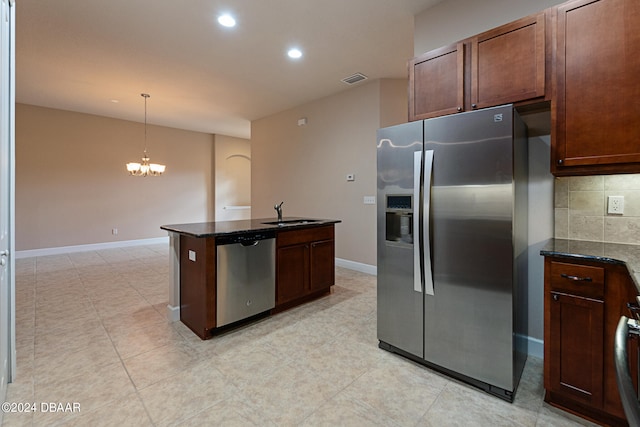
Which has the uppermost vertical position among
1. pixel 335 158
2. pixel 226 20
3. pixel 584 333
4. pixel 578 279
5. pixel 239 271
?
pixel 226 20

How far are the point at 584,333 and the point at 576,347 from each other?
95 mm

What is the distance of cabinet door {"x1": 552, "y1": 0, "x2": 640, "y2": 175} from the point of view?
1589 mm

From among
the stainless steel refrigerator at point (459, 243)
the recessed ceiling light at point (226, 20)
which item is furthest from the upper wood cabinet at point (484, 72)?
the recessed ceiling light at point (226, 20)

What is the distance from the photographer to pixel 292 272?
126 inches

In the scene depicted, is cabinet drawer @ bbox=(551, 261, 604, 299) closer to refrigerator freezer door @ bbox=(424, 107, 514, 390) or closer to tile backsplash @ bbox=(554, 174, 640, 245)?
refrigerator freezer door @ bbox=(424, 107, 514, 390)

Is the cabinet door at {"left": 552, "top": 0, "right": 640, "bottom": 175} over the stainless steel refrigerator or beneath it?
over

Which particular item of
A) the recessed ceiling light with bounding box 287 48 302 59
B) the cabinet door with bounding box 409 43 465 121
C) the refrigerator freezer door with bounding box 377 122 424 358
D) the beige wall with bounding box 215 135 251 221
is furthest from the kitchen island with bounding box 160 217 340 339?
the beige wall with bounding box 215 135 251 221

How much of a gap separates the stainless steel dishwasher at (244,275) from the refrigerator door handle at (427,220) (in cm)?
154

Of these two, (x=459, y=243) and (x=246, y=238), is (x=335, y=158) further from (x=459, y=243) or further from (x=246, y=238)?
(x=459, y=243)

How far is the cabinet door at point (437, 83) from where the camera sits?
2.14 metres

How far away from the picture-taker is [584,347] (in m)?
1.59

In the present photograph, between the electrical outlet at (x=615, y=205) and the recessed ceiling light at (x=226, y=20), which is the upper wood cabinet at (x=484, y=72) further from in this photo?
the recessed ceiling light at (x=226, y=20)

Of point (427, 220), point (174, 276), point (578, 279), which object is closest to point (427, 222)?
point (427, 220)

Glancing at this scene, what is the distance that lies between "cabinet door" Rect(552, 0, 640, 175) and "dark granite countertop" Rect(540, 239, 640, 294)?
1.54ft
